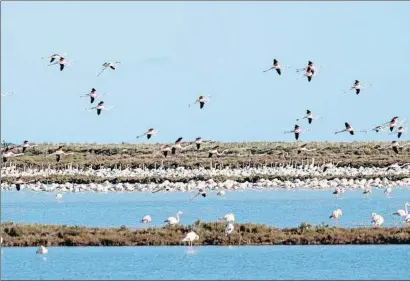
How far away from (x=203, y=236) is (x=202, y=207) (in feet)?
44.5

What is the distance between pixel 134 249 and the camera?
2558cm

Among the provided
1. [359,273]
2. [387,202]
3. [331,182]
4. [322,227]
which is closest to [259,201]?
[387,202]

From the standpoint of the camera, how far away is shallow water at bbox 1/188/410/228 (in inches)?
1356

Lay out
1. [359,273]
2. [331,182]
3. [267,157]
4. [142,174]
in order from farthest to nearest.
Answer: [267,157], [142,174], [331,182], [359,273]

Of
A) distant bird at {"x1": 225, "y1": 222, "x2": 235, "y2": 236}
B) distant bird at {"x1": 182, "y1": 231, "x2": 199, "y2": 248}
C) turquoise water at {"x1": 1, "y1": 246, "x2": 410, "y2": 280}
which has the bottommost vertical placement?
turquoise water at {"x1": 1, "y1": 246, "x2": 410, "y2": 280}

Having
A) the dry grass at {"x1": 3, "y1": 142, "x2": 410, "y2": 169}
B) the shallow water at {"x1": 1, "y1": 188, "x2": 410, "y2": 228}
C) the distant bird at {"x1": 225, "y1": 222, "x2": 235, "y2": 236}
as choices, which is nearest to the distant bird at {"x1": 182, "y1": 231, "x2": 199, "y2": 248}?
the distant bird at {"x1": 225, "y1": 222, "x2": 235, "y2": 236}

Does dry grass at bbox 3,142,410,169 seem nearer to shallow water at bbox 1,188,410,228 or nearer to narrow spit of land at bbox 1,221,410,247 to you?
shallow water at bbox 1,188,410,228

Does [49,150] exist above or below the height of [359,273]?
above

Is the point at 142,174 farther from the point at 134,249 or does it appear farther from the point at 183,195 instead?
the point at 134,249

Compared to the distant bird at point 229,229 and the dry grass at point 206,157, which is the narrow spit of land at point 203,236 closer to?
the distant bird at point 229,229

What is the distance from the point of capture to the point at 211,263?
23797 mm

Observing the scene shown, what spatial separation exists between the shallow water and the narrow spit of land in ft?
14.0

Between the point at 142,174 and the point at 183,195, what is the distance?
35.7ft

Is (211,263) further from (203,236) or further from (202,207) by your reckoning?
(202,207)
